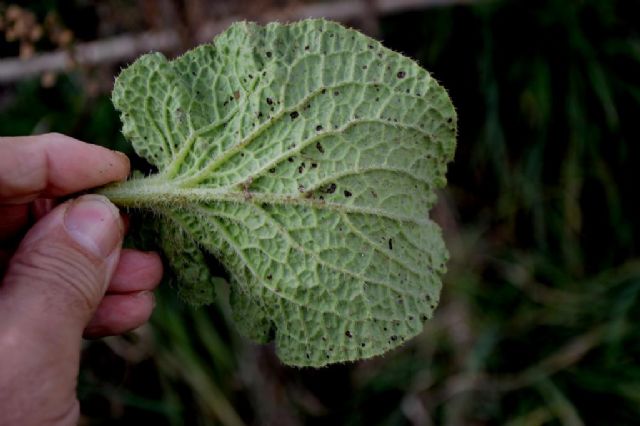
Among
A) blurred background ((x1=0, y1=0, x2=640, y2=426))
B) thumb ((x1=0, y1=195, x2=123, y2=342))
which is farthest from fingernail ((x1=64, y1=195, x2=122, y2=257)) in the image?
blurred background ((x1=0, y1=0, x2=640, y2=426))

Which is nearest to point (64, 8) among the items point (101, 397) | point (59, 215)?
point (101, 397)

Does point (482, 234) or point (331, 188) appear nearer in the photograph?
point (331, 188)

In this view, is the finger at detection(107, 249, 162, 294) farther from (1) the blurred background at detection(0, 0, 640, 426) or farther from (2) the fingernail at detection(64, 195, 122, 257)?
(1) the blurred background at detection(0, 0, 640, 426)

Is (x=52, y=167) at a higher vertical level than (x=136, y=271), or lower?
higher

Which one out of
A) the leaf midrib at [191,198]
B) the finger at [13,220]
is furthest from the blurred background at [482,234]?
the leaf midrib at [191,198]

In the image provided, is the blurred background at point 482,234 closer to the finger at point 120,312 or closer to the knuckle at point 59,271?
the finger at point 120,312

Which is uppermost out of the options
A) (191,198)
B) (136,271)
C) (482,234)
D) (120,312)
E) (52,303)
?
(191,198)

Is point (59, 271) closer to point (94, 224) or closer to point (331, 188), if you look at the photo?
point (94, 224)

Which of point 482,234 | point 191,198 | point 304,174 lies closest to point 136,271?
point 191,198
